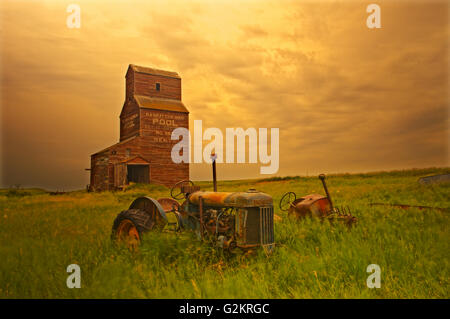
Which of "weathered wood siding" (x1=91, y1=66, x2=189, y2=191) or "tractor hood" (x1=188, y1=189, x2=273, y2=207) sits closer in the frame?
"tractor hood" (x1=188, y1=189, x2=273, y2=207)

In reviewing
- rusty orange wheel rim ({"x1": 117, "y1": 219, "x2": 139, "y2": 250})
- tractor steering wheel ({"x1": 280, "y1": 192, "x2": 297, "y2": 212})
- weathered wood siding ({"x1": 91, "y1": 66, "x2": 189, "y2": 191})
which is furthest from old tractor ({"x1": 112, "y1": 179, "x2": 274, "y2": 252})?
weathered wood siding ({"x1": 91, "y1": 66, "x2": 189, "y2": 191})

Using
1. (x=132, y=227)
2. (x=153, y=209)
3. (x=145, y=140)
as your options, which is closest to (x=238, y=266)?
(x=153, y=209)

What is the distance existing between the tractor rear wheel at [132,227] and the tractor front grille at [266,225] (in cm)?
186

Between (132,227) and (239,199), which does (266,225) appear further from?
(132,227)

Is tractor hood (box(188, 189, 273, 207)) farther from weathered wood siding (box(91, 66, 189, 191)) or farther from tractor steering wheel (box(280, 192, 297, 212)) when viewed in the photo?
weathered wood siding (box(91, 66, 189, 191))

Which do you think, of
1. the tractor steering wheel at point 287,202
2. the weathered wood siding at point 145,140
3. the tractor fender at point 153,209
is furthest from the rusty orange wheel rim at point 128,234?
the weathered wood siding at point 145,140

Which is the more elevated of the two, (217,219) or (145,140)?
(145,140)

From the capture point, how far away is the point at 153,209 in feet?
18.5

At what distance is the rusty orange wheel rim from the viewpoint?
528cm

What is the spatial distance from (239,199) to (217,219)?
0.52 meters

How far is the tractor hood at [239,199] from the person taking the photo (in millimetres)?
4855
